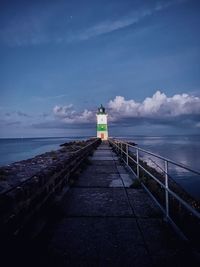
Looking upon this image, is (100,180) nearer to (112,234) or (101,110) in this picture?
(112,234)

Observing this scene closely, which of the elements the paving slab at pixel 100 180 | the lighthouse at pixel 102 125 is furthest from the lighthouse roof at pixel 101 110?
the paving slab at pixel 100 180

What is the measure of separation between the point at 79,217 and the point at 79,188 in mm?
2173

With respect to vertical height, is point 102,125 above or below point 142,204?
above

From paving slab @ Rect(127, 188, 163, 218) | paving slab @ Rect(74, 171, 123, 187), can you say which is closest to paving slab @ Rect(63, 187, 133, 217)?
paving slab @ Rect(127, 188, 163, 218)

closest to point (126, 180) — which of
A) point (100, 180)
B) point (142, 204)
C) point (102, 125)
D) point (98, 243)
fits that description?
point (100, 180)

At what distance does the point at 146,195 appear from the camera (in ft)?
18.2

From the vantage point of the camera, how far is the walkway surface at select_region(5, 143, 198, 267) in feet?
8.97

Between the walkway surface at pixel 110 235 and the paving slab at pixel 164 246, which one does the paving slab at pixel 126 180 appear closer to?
the walkway surface at pixel 110 235

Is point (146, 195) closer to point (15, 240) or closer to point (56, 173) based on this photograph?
point (56, 173)

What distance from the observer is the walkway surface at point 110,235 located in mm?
2734

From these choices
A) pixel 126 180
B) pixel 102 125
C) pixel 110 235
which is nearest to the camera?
pixel 110 235

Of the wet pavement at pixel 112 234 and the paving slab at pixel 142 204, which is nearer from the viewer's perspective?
the wet pavement at pixel 112 234

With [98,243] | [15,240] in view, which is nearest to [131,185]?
Answer: [98,243]

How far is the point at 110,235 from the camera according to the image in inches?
133
